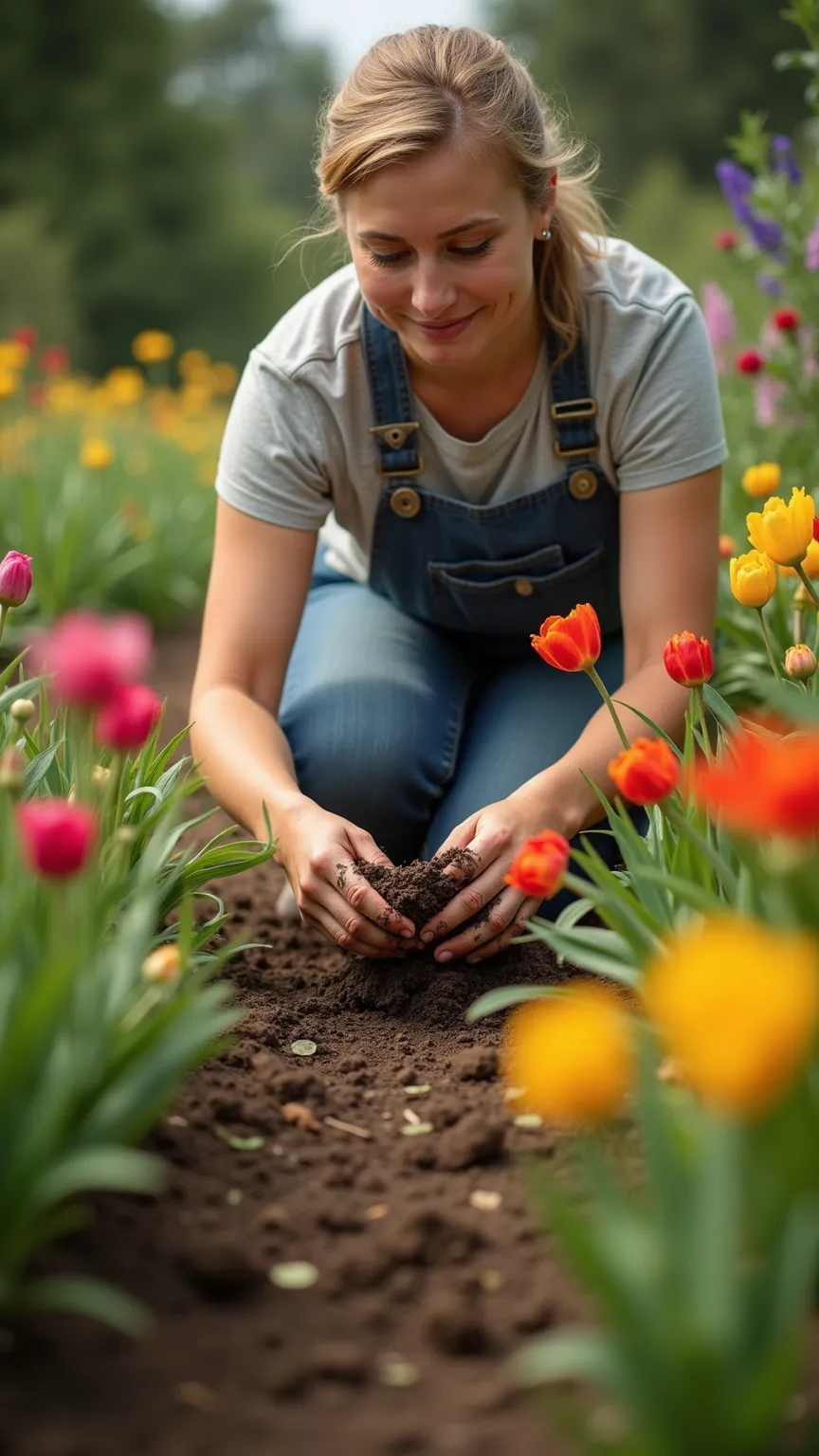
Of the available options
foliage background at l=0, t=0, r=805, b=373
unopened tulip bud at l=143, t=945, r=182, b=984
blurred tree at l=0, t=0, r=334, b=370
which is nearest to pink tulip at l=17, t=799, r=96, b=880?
unopened tulip bud at l=143, t=945, r=182, b=984

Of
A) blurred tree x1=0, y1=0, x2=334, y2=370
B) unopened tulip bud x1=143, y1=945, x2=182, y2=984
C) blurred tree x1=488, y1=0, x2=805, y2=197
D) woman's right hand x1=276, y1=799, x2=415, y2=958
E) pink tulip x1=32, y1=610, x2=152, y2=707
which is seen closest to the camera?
pink tulip x1=32, y1=610, x2=152, y2=707

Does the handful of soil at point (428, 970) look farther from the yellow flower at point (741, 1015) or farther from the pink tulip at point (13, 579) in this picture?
the yellow flower at point (741, 1015)

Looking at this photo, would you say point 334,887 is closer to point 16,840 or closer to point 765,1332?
point 16,840

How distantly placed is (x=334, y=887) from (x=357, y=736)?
0.54m

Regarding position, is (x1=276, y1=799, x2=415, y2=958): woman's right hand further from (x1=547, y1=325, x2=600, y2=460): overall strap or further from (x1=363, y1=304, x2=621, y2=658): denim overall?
(x1=547, y1=325, x2=600, y2=460): overall strap

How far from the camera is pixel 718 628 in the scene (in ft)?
9.18

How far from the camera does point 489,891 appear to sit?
1906 millimetres

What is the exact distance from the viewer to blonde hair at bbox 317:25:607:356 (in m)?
1.90

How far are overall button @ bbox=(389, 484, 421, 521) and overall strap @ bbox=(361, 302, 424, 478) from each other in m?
0.04

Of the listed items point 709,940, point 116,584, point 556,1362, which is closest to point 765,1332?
point 556,1362

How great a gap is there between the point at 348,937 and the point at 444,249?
927 millimetres

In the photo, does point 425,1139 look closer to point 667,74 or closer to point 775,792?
point 775,792

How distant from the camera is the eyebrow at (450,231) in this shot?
1913mm

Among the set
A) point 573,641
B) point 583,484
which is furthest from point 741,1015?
point 583,484
